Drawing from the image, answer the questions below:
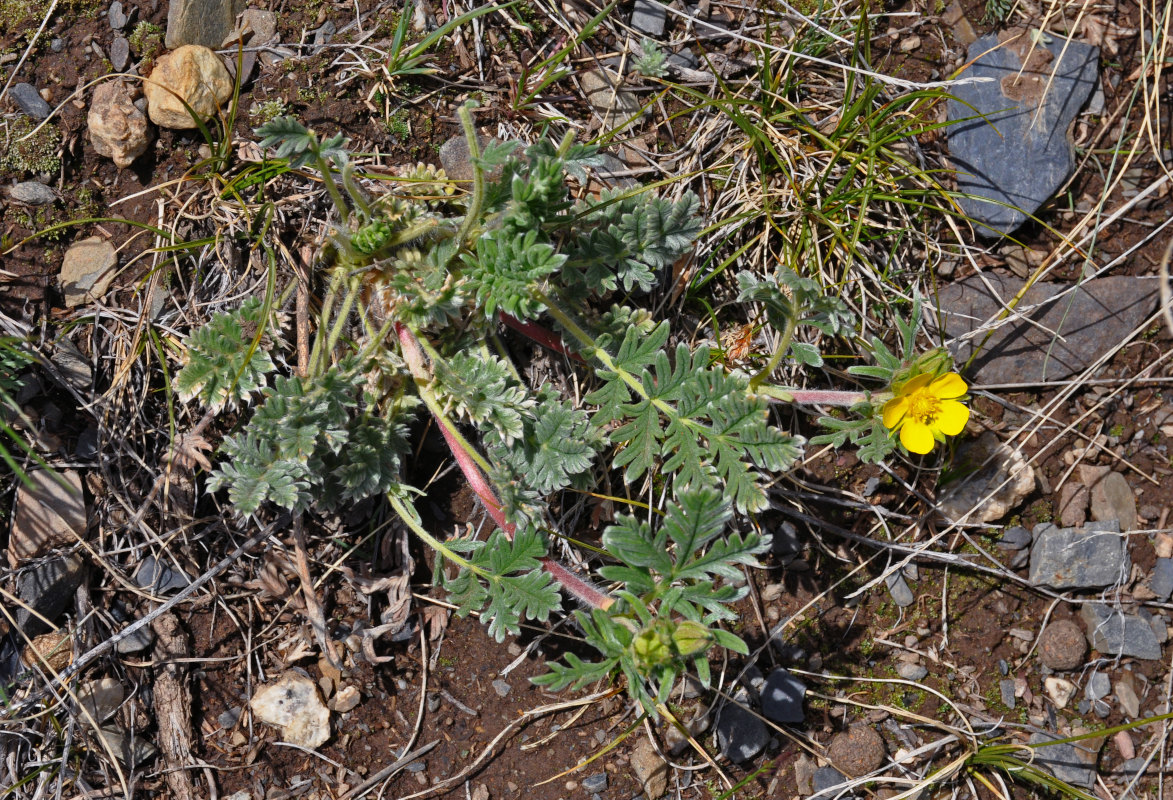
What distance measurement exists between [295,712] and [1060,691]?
330cm

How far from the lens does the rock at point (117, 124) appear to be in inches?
140

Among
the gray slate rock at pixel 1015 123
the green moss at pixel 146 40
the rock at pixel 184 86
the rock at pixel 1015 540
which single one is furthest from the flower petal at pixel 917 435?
the green moss at pixel 146 40

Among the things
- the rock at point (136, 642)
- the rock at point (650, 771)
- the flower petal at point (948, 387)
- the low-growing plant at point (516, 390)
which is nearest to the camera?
the low-growing plant at point (516, 390)

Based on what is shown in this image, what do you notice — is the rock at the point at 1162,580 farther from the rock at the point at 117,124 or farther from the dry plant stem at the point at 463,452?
the rock at the point at 117,124

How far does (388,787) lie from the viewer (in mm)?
3598

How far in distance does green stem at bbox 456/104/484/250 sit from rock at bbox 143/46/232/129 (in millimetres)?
1318

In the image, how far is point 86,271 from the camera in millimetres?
3607

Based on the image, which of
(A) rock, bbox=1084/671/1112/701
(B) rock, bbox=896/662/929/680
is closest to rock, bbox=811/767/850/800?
(B) rock, bbox=896/662/929/680

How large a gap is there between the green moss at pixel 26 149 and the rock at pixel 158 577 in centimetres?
169

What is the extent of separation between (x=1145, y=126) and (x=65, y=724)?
532 cm

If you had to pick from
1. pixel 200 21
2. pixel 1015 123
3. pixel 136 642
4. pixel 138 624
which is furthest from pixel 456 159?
pixel 1015 123

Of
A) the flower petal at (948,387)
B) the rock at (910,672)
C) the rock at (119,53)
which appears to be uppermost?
the rock at (119,53)

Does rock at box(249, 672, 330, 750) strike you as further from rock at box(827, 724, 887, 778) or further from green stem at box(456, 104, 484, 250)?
rock at box(827, 724, 887, 778)

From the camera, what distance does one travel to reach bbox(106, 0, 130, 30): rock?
3.67m
